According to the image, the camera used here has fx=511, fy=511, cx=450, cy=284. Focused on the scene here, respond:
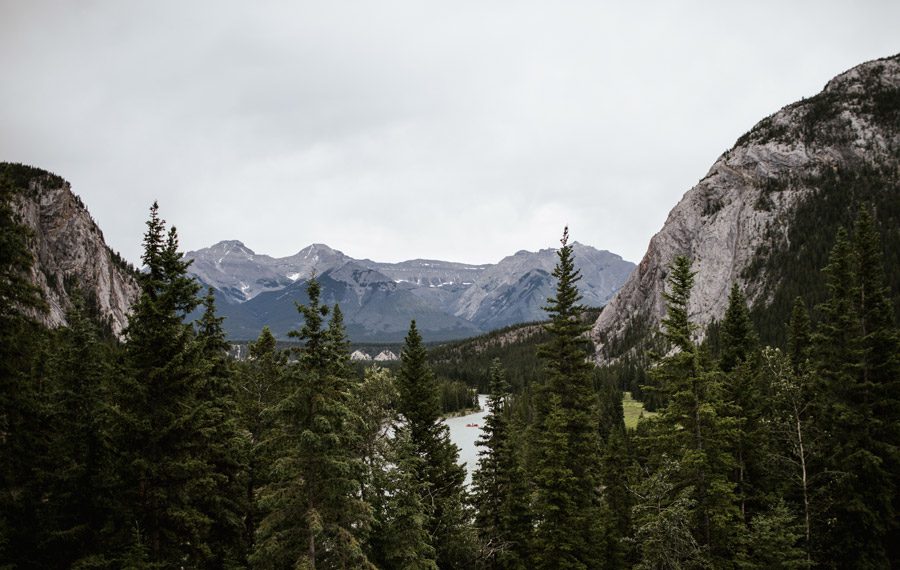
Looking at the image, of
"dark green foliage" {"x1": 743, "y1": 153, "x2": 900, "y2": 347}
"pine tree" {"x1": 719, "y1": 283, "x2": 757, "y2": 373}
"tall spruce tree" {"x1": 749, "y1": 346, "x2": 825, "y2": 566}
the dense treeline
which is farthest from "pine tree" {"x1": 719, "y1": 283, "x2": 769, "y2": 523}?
"dark green foliage" {"x1": 743, "y1": 153, "x2": 900, "y2": 347}

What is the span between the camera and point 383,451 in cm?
2419

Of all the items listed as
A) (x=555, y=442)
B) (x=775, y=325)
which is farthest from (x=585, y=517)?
(x=775, y=325)

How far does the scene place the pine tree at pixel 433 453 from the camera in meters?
26.8

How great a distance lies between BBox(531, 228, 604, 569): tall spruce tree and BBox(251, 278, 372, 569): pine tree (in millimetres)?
11000

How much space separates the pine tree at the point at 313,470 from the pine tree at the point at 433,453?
9545mm

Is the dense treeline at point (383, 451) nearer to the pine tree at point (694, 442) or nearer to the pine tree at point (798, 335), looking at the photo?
the pine tree at point (694, 442)

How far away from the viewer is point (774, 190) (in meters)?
193

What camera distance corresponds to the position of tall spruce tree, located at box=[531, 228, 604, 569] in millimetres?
24906

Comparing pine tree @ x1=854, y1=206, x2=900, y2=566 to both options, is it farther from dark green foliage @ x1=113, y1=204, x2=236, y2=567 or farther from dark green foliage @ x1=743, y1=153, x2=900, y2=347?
dark green foliage @ x1=743, y1=153, x2=900, y2=347

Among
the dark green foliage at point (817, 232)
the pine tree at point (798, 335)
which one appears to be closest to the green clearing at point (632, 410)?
the dark green foliage at point (817, 232)

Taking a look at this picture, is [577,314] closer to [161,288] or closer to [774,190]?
[161,288]

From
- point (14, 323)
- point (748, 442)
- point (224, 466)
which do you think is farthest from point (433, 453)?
point (14, 323)

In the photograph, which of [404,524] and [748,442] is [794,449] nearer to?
[748,442]

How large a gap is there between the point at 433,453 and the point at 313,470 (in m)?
13.3
